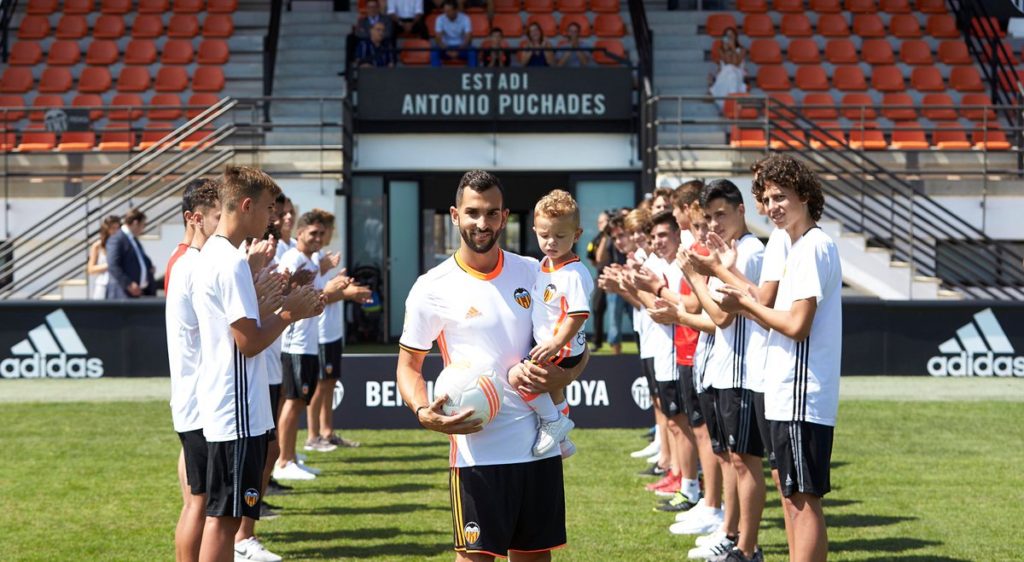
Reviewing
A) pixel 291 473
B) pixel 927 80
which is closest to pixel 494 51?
pixel 927 80

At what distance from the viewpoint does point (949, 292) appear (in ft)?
63.3

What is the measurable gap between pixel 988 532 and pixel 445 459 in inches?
190

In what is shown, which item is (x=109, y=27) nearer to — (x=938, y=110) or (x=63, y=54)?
(x=63, y=54)

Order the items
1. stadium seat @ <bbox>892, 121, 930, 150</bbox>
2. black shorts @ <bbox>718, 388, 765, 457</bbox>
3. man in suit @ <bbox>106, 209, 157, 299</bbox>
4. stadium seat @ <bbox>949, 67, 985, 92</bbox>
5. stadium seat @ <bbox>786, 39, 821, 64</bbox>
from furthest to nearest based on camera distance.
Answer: stadium seat @ <bbox>786, 39, 821, 64</bbox>
stadium seat @ <bbox>949, 67, 985, 92</bbox>
stadium seat @ <bbox>892, 121, 930, 150</bbox>
man in suit @ <bbox>106, 209, 157, 299</bbox>
black shorts @ <bbox>718, 388, 765, 457</bbox>

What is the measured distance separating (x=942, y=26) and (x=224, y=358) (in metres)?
22.3

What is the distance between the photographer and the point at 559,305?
504cm

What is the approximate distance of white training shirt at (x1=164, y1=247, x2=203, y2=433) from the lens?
6.05 m

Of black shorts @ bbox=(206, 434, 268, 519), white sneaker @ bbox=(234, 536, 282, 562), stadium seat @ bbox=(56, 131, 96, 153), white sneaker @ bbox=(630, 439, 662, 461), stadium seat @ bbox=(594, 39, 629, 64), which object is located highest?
stadium seat @ bbox=(594, 39, 629, 64)

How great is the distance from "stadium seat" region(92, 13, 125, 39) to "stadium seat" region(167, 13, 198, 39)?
916 millimetres

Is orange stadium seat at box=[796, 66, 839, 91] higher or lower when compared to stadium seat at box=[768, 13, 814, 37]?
lower

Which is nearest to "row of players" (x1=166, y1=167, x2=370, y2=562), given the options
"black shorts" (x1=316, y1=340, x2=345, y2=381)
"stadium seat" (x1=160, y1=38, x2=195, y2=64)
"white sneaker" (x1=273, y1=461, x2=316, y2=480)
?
"white sneaker" (x1=273, y1=461, x2=316, y2=480)

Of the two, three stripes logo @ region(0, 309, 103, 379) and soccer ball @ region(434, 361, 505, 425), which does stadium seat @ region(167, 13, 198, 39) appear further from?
soccer ball @ region(434, 361, 505, 425)

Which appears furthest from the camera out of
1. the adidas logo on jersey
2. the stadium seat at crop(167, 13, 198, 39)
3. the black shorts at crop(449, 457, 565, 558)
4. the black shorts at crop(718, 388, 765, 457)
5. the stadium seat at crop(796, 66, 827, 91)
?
the stadium seat at crop(167, 13, 198, 39)

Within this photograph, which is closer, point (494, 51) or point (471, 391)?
point (471, 391)
